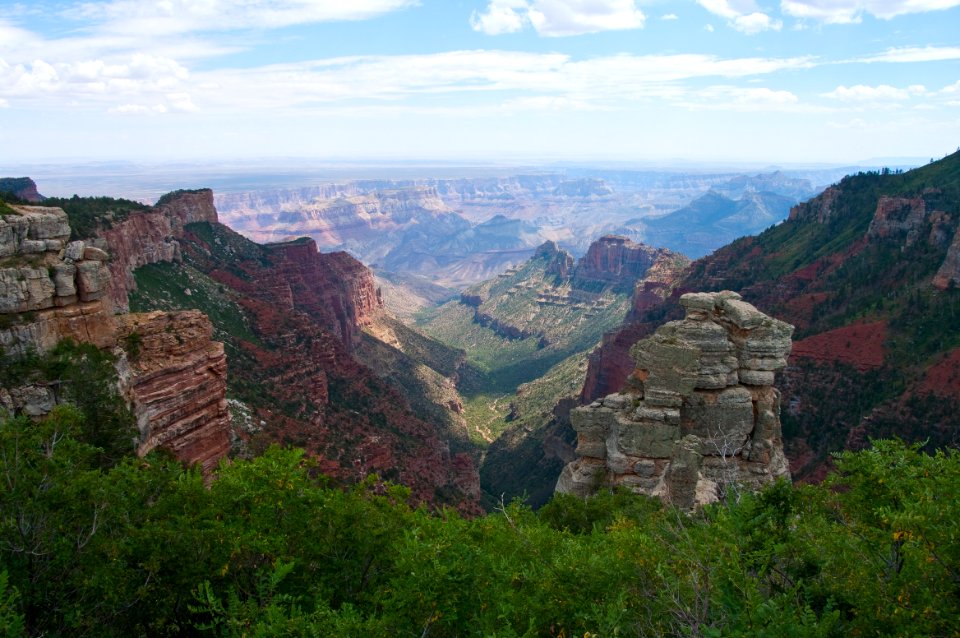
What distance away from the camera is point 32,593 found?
39.1 ft

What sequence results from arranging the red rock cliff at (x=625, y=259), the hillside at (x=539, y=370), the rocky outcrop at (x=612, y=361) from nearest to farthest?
1. the hillside at (x=539, y=370)
2. the rocky outcrop at (x=612, y=361)
3. the red rock cliff at (x=625, y=259)

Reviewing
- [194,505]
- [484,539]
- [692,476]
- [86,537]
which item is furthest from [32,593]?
[692,476]

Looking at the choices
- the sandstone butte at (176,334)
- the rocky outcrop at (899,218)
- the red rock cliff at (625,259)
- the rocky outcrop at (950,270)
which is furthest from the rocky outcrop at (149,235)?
the red rock cliff at (625,259)

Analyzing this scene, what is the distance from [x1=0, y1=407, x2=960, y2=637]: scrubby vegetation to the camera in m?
10.7

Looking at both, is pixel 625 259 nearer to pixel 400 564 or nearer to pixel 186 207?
pixel 186 207

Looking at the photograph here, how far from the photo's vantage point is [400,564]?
43.3 feet

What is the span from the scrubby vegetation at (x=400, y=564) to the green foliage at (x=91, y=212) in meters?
42.7

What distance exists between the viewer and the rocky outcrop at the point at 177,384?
27.8m

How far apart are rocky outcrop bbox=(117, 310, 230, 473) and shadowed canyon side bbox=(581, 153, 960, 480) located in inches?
1494

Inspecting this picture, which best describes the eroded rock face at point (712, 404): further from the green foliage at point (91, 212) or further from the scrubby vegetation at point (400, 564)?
the green foliage at point (91, 212)

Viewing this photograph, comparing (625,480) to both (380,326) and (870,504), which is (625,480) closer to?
(870,504)

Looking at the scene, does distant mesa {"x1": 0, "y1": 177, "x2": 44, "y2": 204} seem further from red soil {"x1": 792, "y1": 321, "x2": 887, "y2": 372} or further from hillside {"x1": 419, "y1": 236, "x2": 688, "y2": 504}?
red soil {"x1": 792, "y1": 321, "x2": 887, "y2": 372}

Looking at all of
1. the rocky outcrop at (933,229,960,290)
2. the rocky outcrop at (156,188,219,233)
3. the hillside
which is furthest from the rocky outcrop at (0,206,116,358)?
the rocky outcrop at (933,229,960,290)

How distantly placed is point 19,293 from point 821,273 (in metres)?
91.5
